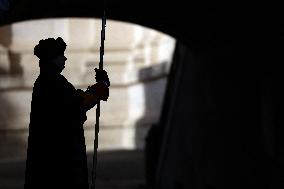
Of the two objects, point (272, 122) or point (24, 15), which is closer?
point (272, 122)

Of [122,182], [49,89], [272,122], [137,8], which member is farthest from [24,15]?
[122,182]

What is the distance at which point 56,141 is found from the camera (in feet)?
14.6

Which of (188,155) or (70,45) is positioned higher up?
(70,45)

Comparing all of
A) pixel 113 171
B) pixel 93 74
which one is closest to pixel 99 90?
pixel 113 171

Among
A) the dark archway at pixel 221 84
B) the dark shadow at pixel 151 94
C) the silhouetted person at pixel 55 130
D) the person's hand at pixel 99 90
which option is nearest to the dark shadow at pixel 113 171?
the dark shadow at pixel 151 94

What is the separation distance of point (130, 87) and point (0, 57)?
4.75 metres

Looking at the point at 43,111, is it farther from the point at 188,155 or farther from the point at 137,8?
the point at 188,155

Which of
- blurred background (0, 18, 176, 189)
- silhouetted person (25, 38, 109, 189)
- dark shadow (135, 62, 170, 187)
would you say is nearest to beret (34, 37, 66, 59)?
silhouetted person (25, 38, 109, 189)

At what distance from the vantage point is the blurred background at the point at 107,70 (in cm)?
2386

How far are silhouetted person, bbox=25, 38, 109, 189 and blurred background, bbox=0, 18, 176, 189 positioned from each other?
1809cm

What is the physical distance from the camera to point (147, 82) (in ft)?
80.7

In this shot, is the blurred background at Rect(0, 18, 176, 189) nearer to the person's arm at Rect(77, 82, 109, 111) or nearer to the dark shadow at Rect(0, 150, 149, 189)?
the dark shadow at Rect(0, 150, 149, 189)

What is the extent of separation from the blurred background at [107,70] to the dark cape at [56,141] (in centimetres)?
1810

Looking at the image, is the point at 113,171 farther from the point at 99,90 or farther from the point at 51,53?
the point at 51,53
